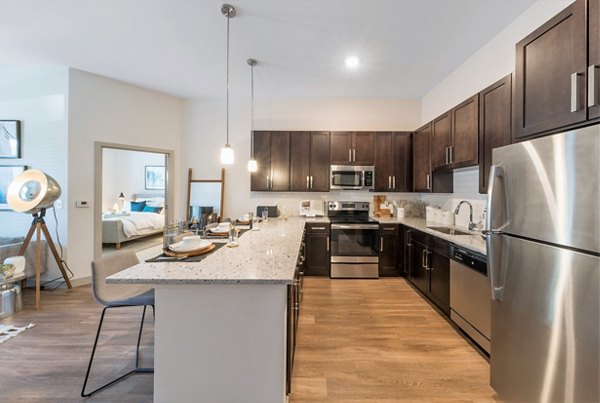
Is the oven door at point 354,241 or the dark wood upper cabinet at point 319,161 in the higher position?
the dark wood upper cabinet at point 319,161

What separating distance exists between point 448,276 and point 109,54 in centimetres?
457

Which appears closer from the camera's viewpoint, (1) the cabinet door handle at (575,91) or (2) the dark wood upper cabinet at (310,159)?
(1) the cabinet door handle at (575,91)

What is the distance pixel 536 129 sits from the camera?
1.53 meters

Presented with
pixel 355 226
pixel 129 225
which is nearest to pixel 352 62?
pixel 355 226

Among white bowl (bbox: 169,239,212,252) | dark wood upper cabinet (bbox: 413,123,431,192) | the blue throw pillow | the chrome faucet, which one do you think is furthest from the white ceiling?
the blue throw pillow

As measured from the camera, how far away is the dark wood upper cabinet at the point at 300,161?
4.29 meters

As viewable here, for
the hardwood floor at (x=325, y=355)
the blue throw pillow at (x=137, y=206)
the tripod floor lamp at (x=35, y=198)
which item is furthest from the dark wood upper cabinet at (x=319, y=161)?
the blue throw pillow at (x=137, y=206)

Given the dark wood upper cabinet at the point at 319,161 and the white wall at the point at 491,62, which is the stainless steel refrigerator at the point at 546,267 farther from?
the dark wood upper cabinet at the point at 319,161

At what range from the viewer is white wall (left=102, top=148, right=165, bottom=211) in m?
7.57

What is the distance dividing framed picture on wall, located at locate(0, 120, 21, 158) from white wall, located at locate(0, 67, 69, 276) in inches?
2.0

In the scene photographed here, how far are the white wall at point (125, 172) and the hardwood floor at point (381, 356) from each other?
6962mm

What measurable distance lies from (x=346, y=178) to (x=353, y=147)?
524 mm

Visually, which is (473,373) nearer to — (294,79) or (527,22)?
(527,22)

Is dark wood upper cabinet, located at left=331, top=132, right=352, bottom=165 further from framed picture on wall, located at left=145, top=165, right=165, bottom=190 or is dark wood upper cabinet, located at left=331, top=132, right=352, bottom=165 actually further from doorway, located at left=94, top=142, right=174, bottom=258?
framed picture on wall, located at left=145, top=165, right=165, bottom=190
